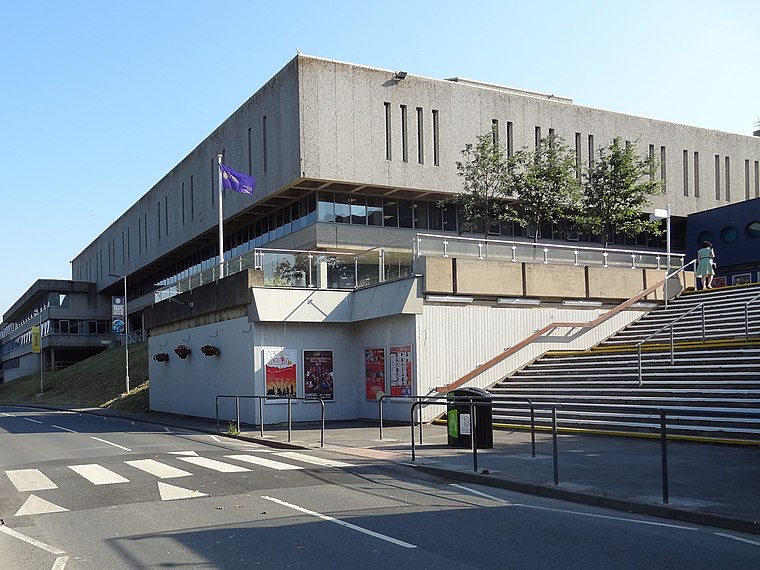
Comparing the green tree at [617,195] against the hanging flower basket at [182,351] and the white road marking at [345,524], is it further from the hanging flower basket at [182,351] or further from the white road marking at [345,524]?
the white road marking at [345,524]

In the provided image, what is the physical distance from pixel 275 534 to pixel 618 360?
1574cm

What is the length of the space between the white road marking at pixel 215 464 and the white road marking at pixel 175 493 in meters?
1.83

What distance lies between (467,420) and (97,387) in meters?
42.7

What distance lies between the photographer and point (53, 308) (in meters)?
90.4

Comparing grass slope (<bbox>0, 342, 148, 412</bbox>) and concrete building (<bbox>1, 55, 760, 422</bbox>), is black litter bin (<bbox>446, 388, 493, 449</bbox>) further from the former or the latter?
grass slope (<bbox>0, 342, 148, 412</bbox>)

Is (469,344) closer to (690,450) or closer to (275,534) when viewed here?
(690,450)

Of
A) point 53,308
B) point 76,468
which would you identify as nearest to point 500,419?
point 76,468

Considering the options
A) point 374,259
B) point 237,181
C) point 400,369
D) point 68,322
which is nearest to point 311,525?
point 400,369

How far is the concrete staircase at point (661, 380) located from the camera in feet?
54.0

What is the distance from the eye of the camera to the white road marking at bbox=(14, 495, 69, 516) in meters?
10.3

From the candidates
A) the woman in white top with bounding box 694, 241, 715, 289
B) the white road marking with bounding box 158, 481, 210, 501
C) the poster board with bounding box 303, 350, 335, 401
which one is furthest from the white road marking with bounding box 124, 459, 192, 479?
the woman in white top with bounding box 694, 241, 715, 289

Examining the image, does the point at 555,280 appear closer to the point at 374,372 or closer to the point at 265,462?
the point at 374,372

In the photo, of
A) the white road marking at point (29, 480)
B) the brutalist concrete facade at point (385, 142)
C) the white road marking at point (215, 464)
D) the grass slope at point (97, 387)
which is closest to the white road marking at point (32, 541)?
the white road marking at point (29, 480)

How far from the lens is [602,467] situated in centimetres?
1271
